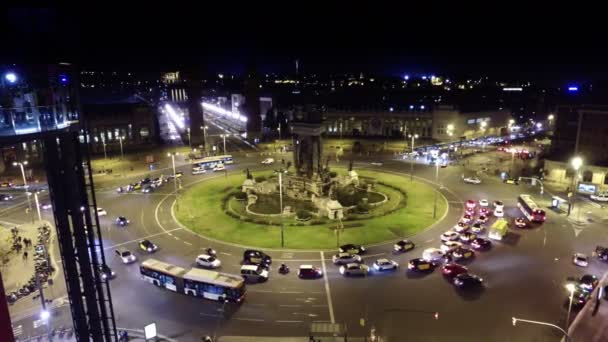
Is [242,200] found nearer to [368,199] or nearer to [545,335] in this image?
[368,199]

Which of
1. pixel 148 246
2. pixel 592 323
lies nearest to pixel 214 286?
pixel 148 246

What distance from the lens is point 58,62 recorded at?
680 inches

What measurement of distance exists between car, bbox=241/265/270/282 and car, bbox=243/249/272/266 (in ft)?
6.77

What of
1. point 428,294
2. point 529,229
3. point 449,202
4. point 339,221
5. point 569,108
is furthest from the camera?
point 569,108

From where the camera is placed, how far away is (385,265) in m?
45.8

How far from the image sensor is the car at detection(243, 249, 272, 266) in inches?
1843

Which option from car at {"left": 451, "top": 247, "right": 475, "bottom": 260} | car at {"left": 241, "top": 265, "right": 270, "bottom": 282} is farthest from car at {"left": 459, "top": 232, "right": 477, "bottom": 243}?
car at {"left": 241, "top": 265, "right": 270, "bottom": 282}

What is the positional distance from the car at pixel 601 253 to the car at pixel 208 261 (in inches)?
1822

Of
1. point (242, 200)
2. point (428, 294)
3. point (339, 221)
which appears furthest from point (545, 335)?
point (242, 200)

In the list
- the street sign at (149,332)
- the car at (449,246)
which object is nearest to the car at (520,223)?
the car at (449,246)

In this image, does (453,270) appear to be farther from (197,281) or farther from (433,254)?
(197,281)

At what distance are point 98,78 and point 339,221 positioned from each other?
544 feet

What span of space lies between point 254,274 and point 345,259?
36.6 ft

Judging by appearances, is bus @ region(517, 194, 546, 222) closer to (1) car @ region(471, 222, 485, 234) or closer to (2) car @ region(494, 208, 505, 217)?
(2) car @ region(494, 208, 505, 217)
